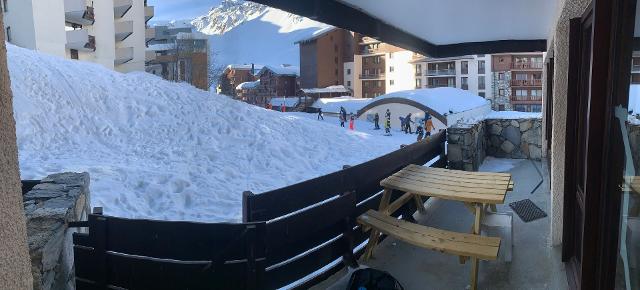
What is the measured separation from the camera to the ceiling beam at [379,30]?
420 centimetres

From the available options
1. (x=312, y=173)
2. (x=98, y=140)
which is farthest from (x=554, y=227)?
(x=98, y=140)

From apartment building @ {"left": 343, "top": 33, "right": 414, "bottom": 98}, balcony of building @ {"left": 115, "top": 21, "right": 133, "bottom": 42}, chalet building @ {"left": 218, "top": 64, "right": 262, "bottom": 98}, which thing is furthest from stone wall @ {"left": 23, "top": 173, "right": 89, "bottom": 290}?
chalet building @ {"left": 218, "top": 64, "right": 262, "bottom": 98}

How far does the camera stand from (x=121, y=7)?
135ft

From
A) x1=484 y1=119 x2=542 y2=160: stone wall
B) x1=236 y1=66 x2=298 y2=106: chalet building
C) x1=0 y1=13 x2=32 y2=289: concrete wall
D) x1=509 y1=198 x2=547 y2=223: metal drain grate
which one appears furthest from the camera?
x1=236 y1=66 x2=298 y2=106: chalet building

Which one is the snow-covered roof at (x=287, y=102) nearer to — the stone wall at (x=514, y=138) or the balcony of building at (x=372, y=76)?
the balcony of building at (x=372, y=76)

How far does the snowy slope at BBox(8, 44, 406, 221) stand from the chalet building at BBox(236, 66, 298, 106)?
131ft

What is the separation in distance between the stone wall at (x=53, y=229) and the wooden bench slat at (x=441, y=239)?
2405 millimetres

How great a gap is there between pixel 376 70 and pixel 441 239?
2371 inches

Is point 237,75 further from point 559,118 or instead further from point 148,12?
point 559,118

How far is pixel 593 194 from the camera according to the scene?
7.25ft

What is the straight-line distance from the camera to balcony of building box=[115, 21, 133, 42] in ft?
133

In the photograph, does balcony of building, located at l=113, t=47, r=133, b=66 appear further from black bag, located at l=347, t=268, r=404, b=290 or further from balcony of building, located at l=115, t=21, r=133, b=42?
black bag, located at l=347, t=268, r=404, b=290

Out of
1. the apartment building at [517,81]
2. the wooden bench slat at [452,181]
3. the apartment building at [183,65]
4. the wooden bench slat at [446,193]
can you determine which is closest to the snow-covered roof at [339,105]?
the apartment building at [183,65]

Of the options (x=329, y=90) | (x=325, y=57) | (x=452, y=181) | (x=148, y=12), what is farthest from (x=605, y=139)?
(x=325, y=57)
